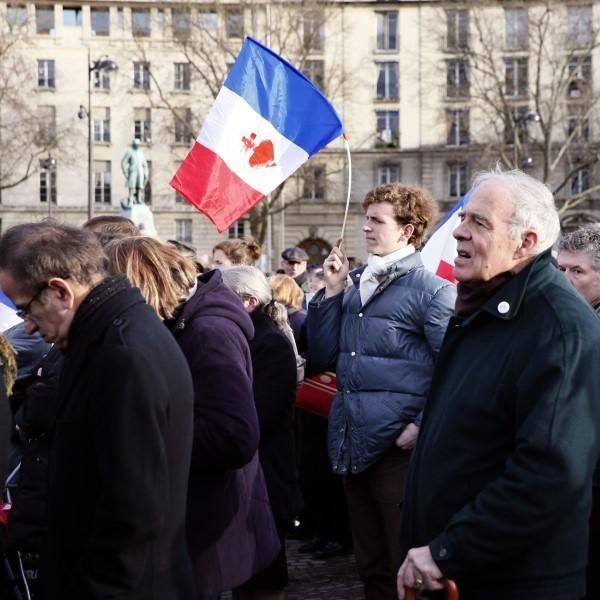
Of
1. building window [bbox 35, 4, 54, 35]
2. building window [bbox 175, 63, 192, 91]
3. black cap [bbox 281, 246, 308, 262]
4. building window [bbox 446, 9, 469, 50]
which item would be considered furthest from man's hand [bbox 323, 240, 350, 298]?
building window [bbox 35, 4, 54, 35]

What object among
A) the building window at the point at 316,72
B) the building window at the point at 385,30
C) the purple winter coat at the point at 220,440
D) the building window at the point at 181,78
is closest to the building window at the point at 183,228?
the building window at the point at 181,78

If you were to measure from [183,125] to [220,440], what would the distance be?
3659cm

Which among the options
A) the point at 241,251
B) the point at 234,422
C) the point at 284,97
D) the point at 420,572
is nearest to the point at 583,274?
the point at 234,422

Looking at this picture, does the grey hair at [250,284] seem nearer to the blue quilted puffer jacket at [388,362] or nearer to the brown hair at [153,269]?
the blue quilted puffer jacket at [388,362]

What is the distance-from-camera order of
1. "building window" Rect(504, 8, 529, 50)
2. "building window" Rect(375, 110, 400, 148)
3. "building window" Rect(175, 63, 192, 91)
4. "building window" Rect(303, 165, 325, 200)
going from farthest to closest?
"building window" Rect(375, 110, 400, 148) < "building window" Rect(175, 63, 192, 91) < "building window" Rect(504, 8, 529, 50) < "building window" Rect(303, 165, 325, 200)

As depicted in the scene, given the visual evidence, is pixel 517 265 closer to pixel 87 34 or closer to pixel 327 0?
pixel 327 0

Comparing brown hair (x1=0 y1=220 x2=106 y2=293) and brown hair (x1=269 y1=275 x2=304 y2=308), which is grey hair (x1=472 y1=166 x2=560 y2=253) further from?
brown hair (x1=269 y1=275 x2=304 y2=308)

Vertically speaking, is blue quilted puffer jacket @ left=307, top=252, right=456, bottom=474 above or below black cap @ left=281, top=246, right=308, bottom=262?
below

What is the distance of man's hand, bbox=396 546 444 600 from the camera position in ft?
8.95

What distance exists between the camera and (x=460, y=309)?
3018mm

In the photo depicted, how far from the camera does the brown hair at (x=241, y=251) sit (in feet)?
24.4

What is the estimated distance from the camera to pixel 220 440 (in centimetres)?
349

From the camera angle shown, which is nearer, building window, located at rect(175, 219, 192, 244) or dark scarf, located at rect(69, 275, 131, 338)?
dark scarf, located at rect(69, 275, 131, 338)

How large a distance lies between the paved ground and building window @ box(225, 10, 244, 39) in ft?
106
